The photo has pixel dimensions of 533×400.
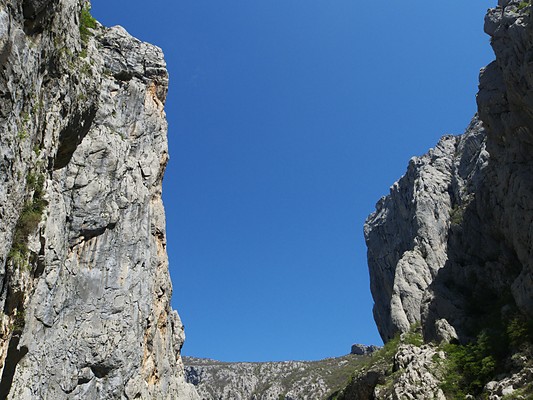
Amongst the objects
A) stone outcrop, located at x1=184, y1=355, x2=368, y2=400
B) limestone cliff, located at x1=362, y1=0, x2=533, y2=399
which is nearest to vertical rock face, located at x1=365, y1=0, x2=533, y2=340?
limestone cliff, located at x1=362, y1=0, x2=533, y2=399

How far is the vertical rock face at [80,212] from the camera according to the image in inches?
410

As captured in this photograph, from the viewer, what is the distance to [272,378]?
15112 cm

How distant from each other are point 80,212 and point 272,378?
131m

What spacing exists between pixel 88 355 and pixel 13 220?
24467mm

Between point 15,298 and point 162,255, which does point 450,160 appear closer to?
point 162,255

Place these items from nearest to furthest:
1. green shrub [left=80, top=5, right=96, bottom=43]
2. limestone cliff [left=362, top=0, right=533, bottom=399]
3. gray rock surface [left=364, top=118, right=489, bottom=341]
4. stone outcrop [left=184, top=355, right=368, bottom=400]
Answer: green shrub [left=80, top=5, right=96, bottom=43] < limestone cliff [left=362, top=0, right=533, bottom=399] < gray rock surface [left=364, top=118, right=489, bottom=341] < stone outcrop [left=184, top=355, right=368, bottom=400]

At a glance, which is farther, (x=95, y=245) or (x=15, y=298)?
(x=95, y=245)

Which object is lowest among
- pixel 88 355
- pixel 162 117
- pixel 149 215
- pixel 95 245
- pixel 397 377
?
pixel 397 377

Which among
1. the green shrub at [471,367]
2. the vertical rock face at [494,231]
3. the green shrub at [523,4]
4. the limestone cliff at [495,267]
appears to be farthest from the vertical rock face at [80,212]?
the green shrub at [523,4]

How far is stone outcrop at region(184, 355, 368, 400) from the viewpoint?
414ft

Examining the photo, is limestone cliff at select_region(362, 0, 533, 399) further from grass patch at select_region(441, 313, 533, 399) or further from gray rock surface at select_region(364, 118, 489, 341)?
gray rock surface at select_region(364, 118, 489, 341)

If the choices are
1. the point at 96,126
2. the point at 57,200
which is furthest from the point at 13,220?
the point at 96,126

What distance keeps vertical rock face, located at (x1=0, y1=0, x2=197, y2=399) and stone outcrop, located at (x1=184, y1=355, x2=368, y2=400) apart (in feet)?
272

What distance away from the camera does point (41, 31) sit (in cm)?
1136
